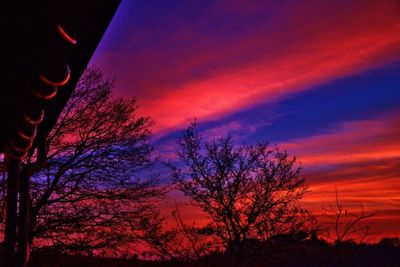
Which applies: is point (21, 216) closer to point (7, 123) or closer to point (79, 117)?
point (7, 123)

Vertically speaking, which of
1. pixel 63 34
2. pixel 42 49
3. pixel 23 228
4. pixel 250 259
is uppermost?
pixel 42 49

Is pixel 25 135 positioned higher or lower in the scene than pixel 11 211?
higher

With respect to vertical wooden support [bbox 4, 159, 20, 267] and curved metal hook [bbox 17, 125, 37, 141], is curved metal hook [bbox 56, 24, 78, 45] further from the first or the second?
vertical wooden support [bbox 4, 159, 20, 267]

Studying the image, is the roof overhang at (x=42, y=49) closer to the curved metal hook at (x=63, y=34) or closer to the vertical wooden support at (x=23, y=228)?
the curved metal hook at (x=63, y=34)

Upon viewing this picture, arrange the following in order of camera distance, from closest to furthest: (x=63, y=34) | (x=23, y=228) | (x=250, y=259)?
(x=63, y=34)
(x=23, y=228)
(x=250, y=259)

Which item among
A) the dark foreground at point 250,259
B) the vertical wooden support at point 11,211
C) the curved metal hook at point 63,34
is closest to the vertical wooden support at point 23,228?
the vertical wooden support at point 11,211

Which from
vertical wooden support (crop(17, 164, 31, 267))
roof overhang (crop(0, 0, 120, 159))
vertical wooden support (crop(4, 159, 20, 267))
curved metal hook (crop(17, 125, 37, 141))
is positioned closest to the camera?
roof overhang (crop(0, 0, 120, 159))

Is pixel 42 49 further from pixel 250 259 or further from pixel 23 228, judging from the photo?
pixel 250 259

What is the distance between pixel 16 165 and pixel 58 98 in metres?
2.00

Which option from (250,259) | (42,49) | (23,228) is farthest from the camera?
(250,259)

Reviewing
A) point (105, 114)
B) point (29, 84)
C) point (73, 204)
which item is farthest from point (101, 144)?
point (29, 84)

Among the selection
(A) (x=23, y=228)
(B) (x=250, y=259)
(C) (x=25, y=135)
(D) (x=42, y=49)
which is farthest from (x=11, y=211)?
(B) (x=250, y=259)

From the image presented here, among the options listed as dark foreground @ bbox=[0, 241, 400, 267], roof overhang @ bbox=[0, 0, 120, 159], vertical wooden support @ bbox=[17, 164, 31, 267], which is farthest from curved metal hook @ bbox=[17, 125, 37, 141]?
dark foreground @ bbox=[0, 241, 400, 267]

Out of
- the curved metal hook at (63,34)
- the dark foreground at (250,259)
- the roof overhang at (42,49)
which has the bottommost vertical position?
the dark foreground at (250,259)
